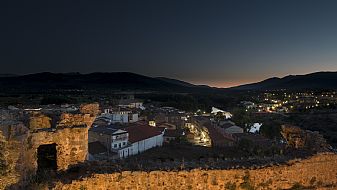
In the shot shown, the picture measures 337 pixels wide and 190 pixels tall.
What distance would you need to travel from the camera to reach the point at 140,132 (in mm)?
46844

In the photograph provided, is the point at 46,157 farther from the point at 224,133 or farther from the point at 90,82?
the point at 90,82

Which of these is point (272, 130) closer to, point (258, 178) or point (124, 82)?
point (258, 178)

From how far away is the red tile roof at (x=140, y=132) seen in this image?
44.0 metres

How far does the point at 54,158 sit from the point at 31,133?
1144mm

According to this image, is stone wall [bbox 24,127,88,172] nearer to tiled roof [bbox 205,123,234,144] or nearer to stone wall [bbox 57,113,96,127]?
stone wall [bbox 57,113,96,127]

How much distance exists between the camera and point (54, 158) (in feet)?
30.3

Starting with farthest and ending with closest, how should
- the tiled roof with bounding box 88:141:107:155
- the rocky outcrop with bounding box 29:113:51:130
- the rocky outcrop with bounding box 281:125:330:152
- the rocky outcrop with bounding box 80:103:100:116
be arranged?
the tiled roof with bounding box 88:141:107:155 → the rocky outcrop with bounding box 80:103:100:116 → the rocky outcrop with bounding box 281:125:330:152 → the rocky outcrop with bounding box 29:113:51:130

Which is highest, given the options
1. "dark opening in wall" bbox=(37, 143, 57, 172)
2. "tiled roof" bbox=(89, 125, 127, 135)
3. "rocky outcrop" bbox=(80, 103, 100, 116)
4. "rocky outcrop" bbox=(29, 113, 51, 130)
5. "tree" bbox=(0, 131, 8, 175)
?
"rocky outcrop" bbox=(80, 103, 100, 116)

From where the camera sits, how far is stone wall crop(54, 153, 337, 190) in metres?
7.89

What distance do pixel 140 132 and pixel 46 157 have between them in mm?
37529

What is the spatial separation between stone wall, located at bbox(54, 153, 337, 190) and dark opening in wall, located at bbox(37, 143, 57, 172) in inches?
75.1

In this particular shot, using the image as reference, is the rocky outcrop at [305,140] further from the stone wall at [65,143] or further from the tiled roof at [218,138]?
the tiled roof at [218,138]

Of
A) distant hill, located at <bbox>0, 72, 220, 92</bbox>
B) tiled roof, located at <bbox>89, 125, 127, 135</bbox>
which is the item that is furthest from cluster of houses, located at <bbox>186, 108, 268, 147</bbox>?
distant hill, located at <bbox>0, 72, 220, 92</bbox>

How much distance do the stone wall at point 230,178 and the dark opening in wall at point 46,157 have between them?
1909 mm
